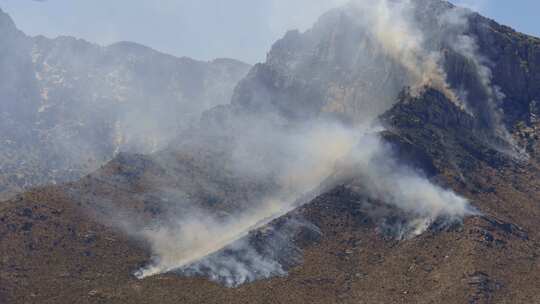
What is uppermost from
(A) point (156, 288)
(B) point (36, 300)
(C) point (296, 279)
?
(C) point (296, 279)

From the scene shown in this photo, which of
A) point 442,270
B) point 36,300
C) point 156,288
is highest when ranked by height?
point 442,270

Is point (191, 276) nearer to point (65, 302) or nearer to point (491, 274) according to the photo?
point (65, 302)

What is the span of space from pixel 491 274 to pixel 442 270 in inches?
439

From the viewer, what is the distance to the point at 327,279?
19338 cm

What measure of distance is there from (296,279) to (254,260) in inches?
480

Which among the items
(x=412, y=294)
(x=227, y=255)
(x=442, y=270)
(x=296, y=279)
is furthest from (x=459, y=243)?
(x=227, y=255)

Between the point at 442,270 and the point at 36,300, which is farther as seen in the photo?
the point at 442,270

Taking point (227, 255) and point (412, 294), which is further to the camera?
point (227, 255)

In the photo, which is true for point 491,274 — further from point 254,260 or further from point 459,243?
point 254,260

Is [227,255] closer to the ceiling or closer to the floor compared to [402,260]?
closer to the floor

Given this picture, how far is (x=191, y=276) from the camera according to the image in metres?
190

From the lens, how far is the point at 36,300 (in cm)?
17725

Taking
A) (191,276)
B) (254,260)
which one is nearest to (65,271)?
(191,276)

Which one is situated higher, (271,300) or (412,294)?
(412,294)
